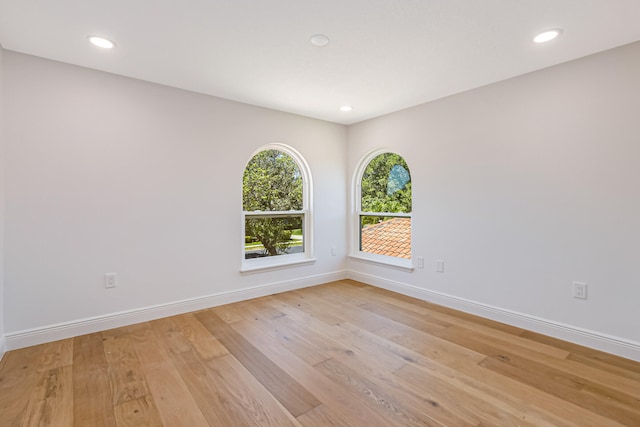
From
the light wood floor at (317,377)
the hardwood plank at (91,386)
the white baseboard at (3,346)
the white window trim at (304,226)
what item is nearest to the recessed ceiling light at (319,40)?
the white window trim at (304,226)

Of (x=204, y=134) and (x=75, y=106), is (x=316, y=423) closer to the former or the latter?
(x=204, y=134)

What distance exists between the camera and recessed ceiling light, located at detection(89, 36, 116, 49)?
2.26 meters

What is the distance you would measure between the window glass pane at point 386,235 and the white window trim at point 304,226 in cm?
85

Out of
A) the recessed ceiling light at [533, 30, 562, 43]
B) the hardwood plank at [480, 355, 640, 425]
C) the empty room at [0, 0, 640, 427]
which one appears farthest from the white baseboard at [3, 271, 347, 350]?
the recessed ceiling light at [533, 30, 562, 43]

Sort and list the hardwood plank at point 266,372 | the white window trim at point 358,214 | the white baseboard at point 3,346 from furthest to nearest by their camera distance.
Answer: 1. the white window trim at point 358,214
2. the white baseboard at point 3,346
3. the hardwood plank at point 266,372

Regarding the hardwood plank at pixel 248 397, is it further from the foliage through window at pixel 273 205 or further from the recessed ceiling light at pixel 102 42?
the recessed ceiling light at pixel 102 42

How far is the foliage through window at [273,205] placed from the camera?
12.7 ft

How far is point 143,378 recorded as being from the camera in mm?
2096

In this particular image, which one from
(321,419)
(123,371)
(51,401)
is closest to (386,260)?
(321,419)

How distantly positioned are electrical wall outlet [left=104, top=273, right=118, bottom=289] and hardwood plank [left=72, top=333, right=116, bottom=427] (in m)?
0.47

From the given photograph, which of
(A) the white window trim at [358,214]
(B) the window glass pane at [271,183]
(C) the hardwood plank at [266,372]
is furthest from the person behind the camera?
(A) the white window trim at [358,214]

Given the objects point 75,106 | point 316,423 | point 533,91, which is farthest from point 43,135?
point 533,91

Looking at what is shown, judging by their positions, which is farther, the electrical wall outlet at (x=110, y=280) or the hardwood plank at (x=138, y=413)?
the electrical wall outlet at (x=110, y=280)

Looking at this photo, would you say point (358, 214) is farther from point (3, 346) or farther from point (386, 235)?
point (3, 346)
